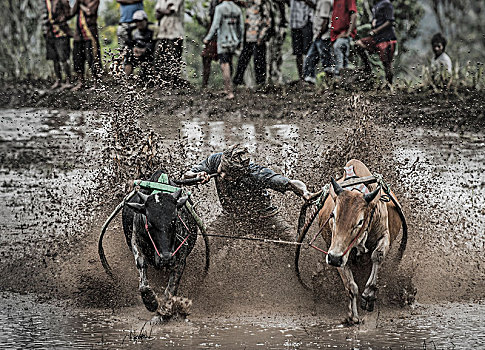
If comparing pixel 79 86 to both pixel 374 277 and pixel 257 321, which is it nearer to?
pixel 257 321

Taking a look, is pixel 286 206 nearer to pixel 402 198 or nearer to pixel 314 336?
pixel 402 198

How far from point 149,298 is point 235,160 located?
4.78 feet

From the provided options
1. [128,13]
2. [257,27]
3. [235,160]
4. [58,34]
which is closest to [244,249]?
[235,160]

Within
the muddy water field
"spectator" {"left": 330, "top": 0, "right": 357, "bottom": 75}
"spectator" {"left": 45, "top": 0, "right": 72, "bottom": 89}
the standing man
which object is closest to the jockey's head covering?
the muddy water field

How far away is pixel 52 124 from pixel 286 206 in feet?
23.2

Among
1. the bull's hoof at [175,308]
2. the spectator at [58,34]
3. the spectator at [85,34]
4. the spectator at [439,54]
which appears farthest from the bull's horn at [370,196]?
the spectator at [58,34]

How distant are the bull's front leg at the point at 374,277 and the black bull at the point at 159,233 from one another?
152 centimetres

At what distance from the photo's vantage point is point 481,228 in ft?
30.0

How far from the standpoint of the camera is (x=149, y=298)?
645cm

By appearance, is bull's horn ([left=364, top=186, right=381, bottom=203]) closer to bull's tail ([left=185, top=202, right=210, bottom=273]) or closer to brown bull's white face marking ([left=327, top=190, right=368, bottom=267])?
brown bull's white face marking ([left=327, top=190, right=368, bottom=267])

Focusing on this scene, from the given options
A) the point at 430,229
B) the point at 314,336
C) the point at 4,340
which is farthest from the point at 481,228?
the point at 4,340

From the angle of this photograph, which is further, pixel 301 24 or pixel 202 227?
pixel 301 24

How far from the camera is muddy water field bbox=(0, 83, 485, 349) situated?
6336mm

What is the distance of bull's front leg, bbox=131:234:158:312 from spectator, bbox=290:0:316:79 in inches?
290
